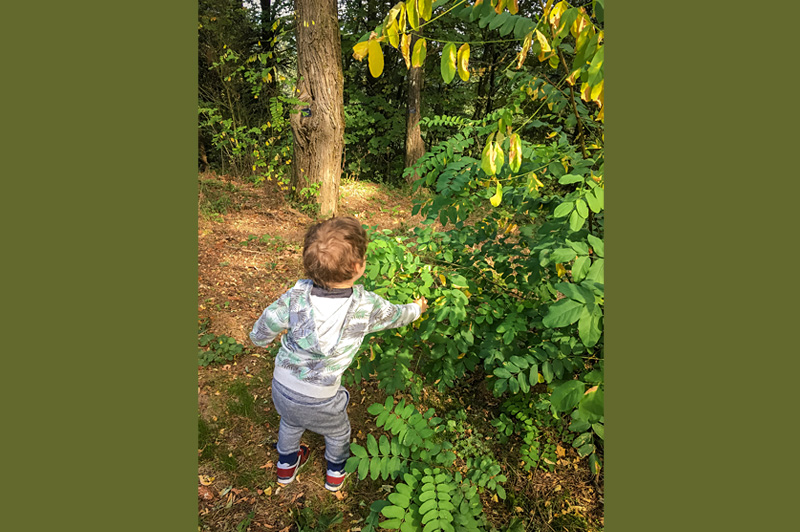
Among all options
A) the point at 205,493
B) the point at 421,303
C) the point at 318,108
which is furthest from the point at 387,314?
the point at 318,108

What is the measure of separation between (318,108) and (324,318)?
468cm

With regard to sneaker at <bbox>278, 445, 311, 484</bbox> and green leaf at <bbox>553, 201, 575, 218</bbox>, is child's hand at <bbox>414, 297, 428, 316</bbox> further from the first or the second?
sneaker at <bbox>278, 445, 311, 484</bbox>

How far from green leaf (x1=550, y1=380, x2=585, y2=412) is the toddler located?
818 millimetres

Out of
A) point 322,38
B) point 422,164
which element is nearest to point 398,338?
point 422,164

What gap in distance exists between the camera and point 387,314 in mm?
1870

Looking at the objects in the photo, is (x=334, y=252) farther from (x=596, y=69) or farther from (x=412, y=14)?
(x=596, y=69)

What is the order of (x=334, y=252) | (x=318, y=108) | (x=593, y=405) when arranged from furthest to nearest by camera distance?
(x=318, y=108)
(x=334, y=252)
(x=593, y=405)

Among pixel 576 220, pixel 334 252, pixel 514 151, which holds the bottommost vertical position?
pixel 334 252

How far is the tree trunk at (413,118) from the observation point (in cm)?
834

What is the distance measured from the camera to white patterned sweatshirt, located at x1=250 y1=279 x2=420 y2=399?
1.83 metres

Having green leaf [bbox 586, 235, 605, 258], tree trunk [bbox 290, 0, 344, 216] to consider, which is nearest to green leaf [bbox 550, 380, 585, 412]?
green leaf [bbox 586, 235, 605, 258]

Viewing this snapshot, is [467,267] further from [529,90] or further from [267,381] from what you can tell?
[267,381]

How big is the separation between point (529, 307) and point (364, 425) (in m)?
1.28

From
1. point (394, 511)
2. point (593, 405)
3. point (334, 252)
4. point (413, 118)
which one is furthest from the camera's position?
point (413, 118)
